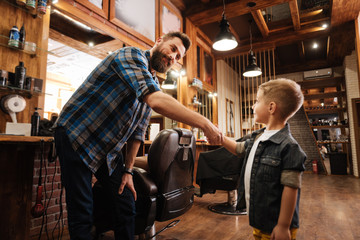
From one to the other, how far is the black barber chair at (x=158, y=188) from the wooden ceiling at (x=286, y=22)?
393cm

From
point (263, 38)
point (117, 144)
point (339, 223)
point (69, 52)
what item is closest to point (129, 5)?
point (69, 52)

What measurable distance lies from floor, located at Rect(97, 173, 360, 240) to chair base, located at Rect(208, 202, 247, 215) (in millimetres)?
89

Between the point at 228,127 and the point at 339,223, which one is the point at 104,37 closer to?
the point at 339,223

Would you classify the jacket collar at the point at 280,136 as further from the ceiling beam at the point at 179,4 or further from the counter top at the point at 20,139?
the ceiling beam at the point at 179,4

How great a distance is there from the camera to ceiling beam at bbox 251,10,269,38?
492cm

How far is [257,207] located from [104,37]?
2814mm

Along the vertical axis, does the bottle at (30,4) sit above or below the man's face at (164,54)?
above


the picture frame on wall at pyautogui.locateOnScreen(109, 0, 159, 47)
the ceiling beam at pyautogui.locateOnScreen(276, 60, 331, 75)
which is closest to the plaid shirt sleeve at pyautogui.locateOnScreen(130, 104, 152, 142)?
the picture frame on wall at pyautogui.locateOnScreen(109, 0, 159, 47)

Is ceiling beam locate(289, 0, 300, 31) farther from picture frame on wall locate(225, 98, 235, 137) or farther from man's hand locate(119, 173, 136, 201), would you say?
man's hand locate(119, 173, 136, 201)

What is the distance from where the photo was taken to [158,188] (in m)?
1.38

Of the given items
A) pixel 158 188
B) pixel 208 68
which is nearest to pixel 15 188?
pixel 158 188

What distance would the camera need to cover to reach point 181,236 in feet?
6.74

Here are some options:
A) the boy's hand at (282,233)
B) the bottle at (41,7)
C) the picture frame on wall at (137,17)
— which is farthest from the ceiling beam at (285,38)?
the boy's hand at (282,233)

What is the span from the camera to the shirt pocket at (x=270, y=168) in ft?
3.22
